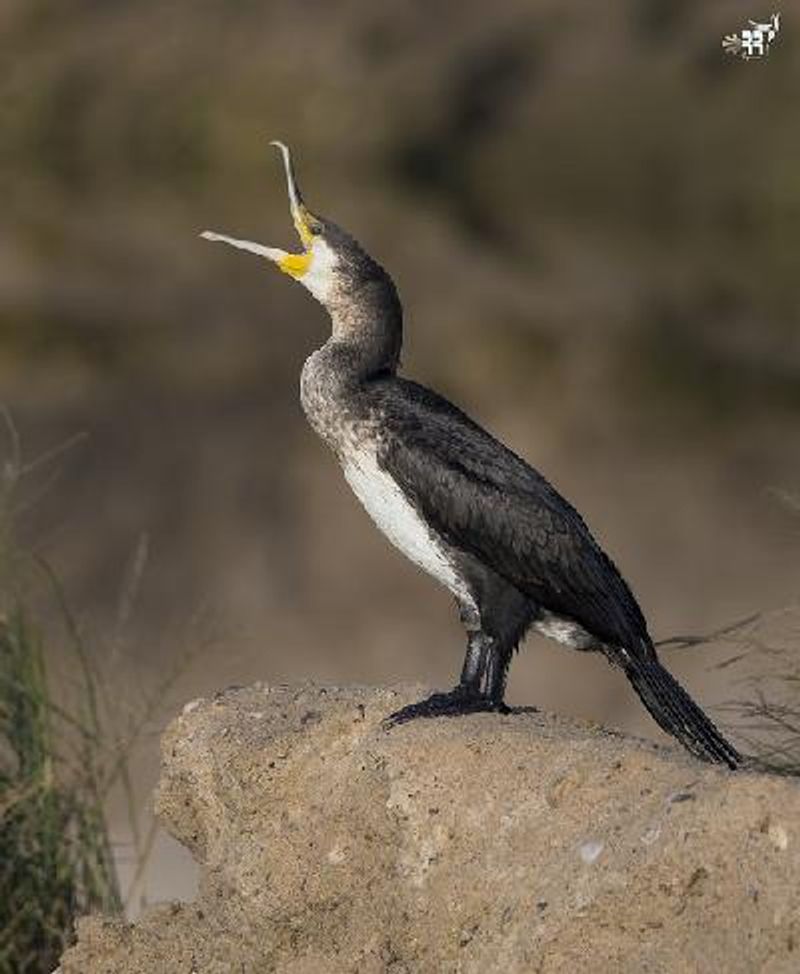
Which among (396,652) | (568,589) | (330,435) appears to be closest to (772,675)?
(568,589)

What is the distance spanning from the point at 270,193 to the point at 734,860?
59.6 ft

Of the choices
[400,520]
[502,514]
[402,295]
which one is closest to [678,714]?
[502,514]

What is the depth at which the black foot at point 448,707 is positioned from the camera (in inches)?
161


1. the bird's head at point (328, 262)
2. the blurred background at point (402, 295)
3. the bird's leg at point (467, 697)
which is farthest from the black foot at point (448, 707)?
the bird's head at point (328, 262)

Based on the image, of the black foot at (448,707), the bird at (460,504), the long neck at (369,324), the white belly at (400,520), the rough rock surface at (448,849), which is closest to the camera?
the rough rock surface at (448,849)

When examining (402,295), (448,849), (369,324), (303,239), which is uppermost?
(402,295)

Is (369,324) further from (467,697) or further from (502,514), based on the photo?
(467,697)

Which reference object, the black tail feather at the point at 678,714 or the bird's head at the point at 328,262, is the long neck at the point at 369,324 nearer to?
the bird's head at the point at 328,262

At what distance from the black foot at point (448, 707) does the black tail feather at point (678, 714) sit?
0.23m

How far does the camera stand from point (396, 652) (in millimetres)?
9352

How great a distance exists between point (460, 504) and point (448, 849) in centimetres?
94

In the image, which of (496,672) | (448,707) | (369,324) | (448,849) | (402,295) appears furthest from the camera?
(402,295)

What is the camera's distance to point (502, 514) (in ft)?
14.8

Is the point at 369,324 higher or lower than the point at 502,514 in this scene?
higher
